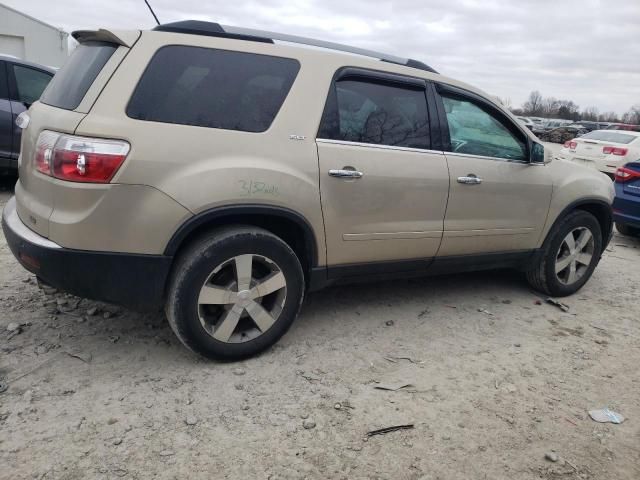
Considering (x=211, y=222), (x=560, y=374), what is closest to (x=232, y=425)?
(x=211, y=222)

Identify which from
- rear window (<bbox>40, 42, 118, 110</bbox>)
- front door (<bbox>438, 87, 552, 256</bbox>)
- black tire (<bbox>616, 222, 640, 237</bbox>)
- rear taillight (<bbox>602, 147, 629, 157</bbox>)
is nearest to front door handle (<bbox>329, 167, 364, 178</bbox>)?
front door (<bbox>438, 87, 552, 256</bbox>)

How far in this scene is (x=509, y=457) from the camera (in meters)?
2.45

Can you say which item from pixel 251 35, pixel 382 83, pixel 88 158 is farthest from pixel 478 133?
pixel 88 158

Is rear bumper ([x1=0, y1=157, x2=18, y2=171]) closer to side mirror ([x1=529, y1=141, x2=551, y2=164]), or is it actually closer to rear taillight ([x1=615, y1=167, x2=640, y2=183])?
side mirror ([x1=529, y1=141, x2=551, y2=164])

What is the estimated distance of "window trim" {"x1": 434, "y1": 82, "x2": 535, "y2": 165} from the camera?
372cm

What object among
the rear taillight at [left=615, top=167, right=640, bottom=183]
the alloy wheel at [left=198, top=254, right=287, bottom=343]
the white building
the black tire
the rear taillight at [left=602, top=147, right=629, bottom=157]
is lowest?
the black tire

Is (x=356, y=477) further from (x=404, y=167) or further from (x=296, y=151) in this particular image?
(x=404, y=167)

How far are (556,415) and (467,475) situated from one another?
0.79m

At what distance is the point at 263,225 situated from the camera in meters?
3.16

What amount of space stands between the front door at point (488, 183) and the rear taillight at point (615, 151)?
8706 millimetres

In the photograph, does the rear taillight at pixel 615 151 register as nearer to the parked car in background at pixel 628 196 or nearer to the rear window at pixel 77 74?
the parked car in background at pixel 628 196

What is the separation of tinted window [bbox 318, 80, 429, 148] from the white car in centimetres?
902

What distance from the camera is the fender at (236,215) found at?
9.00 ft

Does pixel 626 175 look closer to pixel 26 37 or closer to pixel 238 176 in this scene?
pixel 238 176
